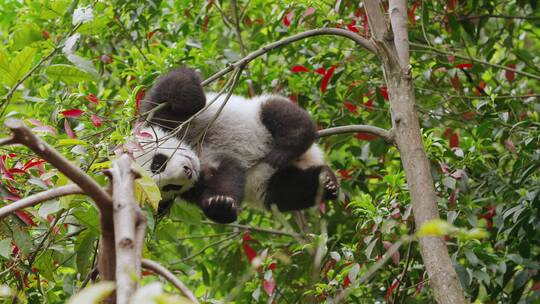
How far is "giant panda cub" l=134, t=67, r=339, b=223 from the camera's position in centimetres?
419

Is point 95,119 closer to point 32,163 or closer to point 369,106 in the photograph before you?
point 32,163

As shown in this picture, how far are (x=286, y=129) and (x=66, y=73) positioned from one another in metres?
1.46

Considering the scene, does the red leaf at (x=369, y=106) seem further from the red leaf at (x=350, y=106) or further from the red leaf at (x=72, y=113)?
the red leaf at (x=72, y=113)

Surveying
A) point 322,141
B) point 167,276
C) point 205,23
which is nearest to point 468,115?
point 322,141

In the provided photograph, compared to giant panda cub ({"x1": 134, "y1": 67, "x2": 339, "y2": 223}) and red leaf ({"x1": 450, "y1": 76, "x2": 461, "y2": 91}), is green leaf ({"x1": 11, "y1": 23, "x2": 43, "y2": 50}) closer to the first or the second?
giant panda cub ({"x1": 134, "y1": 67, "x2": 339, "y2": 223})

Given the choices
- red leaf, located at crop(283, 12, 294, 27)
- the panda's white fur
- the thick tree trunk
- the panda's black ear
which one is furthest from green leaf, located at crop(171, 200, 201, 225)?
the thick tree trunk

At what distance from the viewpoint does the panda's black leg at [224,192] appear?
14.1 ft

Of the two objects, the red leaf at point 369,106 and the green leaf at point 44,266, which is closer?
the green leaf at point 44,266

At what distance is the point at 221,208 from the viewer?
4.28m

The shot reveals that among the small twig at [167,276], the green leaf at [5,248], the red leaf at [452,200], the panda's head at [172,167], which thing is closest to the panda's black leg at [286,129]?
the panda's head at [172,167]

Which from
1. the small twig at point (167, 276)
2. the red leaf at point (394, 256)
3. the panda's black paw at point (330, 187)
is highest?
the small twig at point (167, 276)

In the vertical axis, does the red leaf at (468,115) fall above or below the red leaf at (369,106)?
below

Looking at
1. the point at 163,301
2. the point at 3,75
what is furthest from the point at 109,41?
the point at 163,301

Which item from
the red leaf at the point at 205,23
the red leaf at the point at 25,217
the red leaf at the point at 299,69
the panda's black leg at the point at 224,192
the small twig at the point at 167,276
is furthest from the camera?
the red leaf at the point at 205,23
